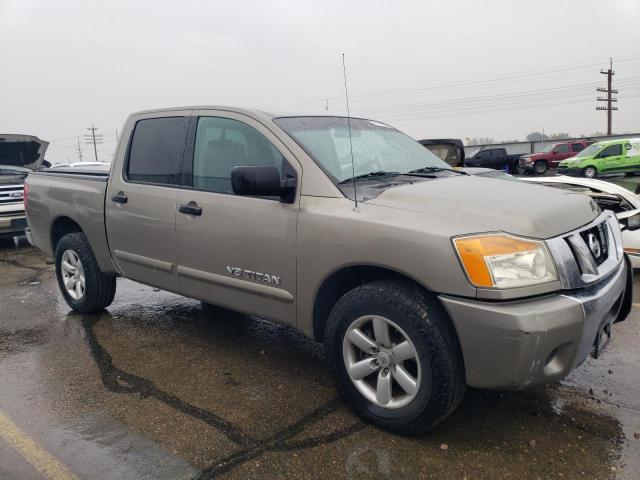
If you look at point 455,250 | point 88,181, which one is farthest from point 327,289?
point 88,181

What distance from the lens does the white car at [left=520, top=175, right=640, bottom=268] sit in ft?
18.0

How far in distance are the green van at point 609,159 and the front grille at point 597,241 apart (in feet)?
67.3

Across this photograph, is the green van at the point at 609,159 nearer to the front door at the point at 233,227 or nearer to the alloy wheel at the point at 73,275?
the alloy wheel at the point at 73,275

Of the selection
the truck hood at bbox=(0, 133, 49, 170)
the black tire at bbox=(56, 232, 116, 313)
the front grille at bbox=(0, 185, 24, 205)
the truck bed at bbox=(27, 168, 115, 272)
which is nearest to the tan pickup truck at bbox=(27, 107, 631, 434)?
the truck bed at bbox=(27, 168, 115, 272)

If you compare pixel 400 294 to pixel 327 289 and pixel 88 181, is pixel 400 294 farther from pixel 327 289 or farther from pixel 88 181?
pixel 88 181

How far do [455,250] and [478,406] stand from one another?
1.14 metres

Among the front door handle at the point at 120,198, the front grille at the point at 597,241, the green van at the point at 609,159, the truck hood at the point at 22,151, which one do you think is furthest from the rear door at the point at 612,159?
the front door handle at the point at 120,198

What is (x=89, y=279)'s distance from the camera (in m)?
4.64

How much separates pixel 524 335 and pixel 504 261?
32cm

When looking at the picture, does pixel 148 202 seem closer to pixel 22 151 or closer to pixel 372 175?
pixel 372 175

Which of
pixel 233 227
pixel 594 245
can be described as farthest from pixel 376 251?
pixel 594 245

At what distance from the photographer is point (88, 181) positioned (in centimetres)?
452

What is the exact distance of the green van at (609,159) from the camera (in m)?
20.6

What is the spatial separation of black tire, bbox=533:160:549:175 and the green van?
502 cm
